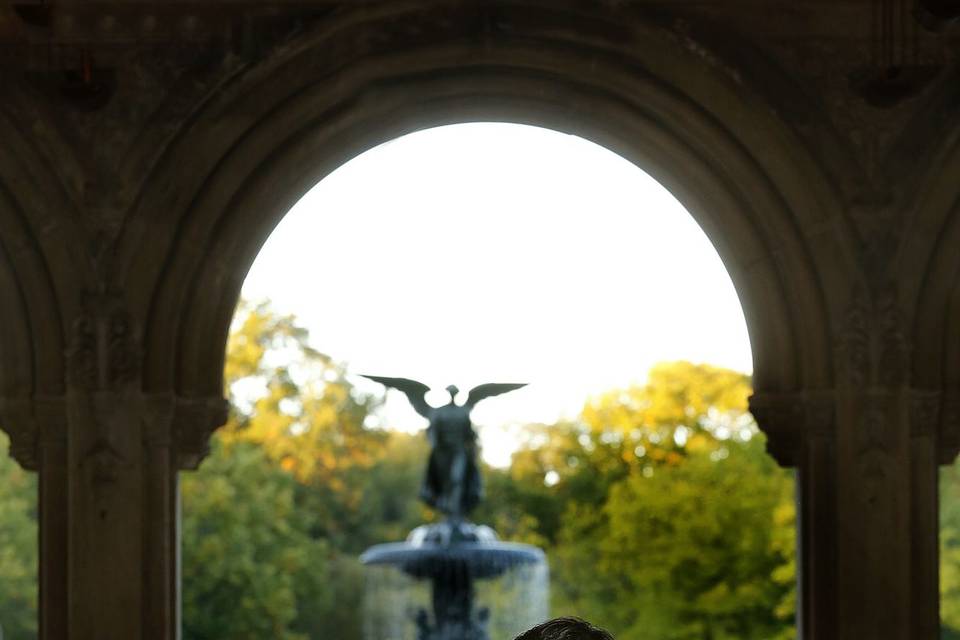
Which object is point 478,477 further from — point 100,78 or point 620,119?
point 100,78

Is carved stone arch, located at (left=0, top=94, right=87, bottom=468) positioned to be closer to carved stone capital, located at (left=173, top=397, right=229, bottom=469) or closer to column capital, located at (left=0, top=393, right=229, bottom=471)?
column capital, located at (left=0, top=393, right=229, bottom=471)

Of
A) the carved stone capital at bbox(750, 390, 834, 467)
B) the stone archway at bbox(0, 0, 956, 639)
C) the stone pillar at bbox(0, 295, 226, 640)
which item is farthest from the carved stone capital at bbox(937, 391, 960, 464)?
the stone pillar at bbox(0, 295, 226, 640)

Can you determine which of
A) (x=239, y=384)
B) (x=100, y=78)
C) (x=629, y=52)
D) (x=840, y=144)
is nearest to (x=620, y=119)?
(x=629, y=52)

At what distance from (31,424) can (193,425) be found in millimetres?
784

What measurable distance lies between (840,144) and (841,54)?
44cm

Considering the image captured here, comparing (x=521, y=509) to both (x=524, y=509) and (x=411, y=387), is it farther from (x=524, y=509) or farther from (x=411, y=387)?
(x=411, y=387)

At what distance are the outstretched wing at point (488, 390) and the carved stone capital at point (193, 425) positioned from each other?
8.50 ft

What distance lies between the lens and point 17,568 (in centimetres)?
1875

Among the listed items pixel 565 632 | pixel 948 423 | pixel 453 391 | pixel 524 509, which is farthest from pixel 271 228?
pixel 524 509

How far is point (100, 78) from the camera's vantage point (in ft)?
26.8

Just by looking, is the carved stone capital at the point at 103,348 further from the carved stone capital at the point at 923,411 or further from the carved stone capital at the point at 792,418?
the carved stone capital at the point at 923,411

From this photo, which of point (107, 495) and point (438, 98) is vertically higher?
point (438, 98)

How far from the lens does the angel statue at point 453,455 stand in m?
10.7

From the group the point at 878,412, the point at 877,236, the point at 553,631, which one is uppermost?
the point at 877,236
